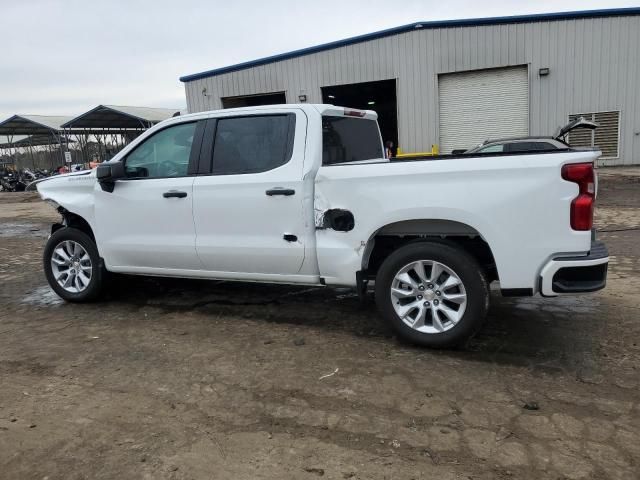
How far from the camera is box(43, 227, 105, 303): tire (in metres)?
5.66

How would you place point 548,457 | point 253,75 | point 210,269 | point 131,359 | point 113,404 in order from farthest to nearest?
1. point 253,75
2. point 210,269
3. point 131,359
4. point 113,404
5. point 548,457

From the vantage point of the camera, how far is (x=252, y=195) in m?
Answer: 4.61

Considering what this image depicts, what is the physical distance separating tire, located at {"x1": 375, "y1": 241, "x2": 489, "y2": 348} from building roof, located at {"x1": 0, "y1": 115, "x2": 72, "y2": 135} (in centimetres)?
3382

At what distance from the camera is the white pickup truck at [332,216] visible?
3.70 metres

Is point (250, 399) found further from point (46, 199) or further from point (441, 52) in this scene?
point (441, 52)

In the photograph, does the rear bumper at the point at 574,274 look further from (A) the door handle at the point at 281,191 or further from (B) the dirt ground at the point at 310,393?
(A) the door handle at the point at 281,191

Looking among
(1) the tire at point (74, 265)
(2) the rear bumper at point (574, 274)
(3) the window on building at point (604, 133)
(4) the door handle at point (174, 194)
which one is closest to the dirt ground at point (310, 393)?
(1) the tire at point (74, 265)

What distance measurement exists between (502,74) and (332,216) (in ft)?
52.4

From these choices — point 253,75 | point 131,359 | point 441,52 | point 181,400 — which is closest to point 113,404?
point 181,400

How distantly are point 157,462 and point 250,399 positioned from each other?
79cm

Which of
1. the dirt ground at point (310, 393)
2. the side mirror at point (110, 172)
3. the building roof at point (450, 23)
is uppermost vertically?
the building roof at point (450, 23)

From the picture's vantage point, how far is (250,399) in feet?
11.4

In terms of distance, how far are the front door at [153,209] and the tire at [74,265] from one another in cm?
25

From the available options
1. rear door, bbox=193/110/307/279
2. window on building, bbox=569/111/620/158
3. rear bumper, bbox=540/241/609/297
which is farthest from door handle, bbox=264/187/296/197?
window on building, bbox=569/111/620/158
